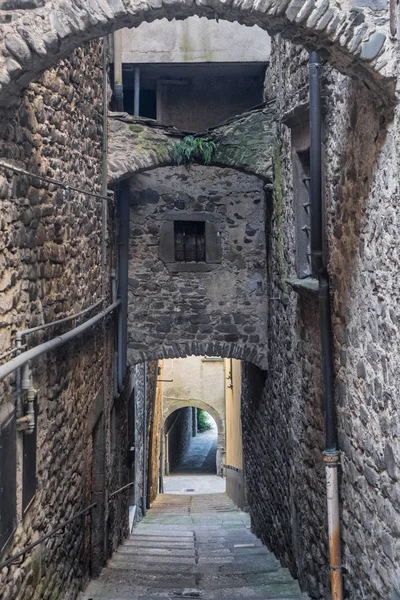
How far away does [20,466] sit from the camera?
3.60 m

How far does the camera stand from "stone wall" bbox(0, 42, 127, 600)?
11.7ft

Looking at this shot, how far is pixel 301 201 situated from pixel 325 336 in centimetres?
165

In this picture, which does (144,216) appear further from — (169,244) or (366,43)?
(366,43)

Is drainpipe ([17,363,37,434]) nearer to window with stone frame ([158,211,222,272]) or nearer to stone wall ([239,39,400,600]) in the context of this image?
stone wall ([239,39,400,600])

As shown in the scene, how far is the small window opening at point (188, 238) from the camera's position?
805 cm

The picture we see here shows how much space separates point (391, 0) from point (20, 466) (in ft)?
9.97

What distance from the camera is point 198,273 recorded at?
8055 millimetres

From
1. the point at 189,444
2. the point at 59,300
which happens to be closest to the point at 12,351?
the point at 59,300

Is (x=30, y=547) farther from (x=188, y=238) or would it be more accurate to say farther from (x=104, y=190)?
(x=188, y=238)

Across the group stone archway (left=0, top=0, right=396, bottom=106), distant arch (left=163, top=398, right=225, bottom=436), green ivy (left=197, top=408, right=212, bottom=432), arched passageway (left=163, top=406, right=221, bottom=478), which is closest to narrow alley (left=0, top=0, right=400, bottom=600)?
stone archway (left=0, top=0, right=396, bottom=106)

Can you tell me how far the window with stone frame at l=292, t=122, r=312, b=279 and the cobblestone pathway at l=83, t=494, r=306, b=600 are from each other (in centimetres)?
285

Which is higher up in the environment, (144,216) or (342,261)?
(144,216)

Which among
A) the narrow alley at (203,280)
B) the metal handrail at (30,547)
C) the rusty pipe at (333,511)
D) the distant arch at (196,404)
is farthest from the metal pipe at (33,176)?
the distant arch at (196,404)

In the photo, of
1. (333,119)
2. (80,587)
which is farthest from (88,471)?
(333,119)
